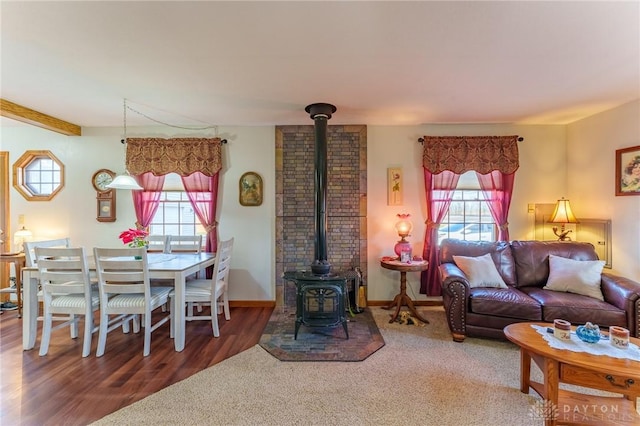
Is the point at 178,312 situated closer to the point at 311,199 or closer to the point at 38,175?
the point at 311,199

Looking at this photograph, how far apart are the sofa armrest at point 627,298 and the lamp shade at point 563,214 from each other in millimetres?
998

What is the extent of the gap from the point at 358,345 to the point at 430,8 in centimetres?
286

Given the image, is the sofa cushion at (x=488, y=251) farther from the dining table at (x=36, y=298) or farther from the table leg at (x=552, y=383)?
the dining table at (x=36, y=298)

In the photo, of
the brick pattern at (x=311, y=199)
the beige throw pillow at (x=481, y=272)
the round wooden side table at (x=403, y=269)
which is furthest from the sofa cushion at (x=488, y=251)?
Answer: the brick pattern at (x=311, y=199)

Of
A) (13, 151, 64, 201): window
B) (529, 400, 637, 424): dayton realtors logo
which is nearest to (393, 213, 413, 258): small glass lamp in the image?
(529, 400, 637, 424): dayton realtors logo

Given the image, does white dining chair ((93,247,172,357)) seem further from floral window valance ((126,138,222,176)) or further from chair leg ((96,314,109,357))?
floral window valance ((126,138,222,176))

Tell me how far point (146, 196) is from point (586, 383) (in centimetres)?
499

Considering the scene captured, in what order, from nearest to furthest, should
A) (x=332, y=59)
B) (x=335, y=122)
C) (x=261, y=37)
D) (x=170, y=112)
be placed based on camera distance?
1. (x=261, y=37)
2. (x=332, y=59)
3. (x=170, y=112)
4. (x=335, y=122)

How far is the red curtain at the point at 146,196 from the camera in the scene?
→ 4.03 m

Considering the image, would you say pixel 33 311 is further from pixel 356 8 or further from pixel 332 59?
pixel 356 8

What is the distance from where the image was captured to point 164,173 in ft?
13.1

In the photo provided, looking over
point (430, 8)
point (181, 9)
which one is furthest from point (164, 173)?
point (430, 8)

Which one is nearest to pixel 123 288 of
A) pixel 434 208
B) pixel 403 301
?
pixel 403 301

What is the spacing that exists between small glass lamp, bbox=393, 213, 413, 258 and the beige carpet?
1.23 metres
